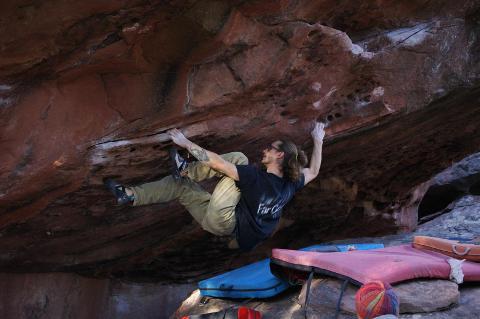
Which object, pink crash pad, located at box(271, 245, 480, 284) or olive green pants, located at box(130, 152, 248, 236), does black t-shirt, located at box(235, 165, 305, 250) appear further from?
pink crash pad, located at box(271, 245, 480, 284)

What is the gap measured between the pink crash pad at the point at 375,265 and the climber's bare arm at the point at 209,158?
848mm

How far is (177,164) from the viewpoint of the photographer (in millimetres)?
4887

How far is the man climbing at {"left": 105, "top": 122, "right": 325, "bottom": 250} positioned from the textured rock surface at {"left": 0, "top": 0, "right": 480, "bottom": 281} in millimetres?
311

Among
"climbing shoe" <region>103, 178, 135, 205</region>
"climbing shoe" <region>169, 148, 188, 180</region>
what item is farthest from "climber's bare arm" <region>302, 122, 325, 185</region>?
"climbing shoe" <region>103, 178, 135, 205</region>

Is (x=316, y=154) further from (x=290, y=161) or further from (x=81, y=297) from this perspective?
(x=81, y=297)

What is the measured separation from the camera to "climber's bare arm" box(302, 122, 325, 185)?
5512 millimetres

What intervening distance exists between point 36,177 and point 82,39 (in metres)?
1.21

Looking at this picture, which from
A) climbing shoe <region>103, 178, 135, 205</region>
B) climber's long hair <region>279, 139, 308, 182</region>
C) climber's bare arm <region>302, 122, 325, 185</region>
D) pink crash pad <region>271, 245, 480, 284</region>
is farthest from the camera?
climber's bare arm <region>302, 122, 325, 185</region>

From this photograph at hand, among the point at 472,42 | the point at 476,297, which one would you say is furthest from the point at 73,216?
the point at 472,42

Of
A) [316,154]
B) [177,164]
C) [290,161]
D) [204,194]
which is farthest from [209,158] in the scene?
[316,154]

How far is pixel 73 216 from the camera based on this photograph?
582 centimetres

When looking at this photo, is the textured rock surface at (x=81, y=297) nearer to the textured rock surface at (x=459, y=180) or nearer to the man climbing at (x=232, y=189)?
the man climbing at (x=232, y=189)

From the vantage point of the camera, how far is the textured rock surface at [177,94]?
435 centimetres

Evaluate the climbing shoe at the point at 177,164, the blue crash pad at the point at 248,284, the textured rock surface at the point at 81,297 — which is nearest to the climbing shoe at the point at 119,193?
the climbing shoe at the point at 177,164
